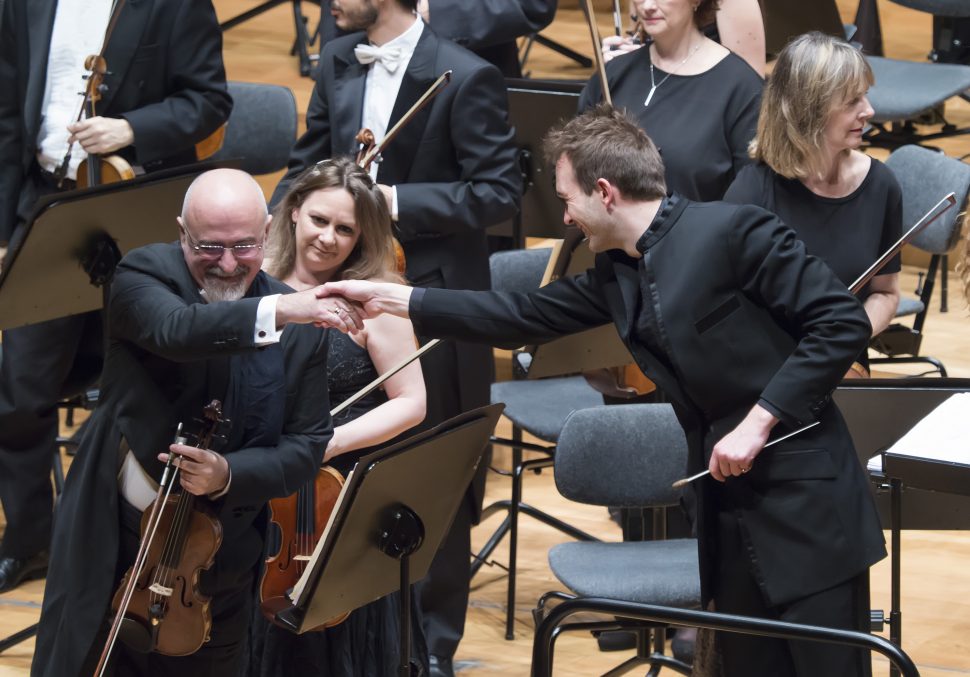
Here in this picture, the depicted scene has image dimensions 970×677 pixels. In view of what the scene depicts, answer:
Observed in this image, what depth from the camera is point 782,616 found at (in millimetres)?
2525

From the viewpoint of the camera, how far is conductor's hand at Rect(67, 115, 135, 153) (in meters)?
3.73

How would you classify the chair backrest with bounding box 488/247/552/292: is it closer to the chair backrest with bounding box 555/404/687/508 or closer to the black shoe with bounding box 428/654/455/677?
the chair backrest with bounding box 555/404/687/508

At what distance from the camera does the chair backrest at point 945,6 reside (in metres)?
5.65

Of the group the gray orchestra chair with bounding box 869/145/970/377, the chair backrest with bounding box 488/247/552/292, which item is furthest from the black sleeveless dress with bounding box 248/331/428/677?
the gray orchestra chair with bounding box 869/145/970/377

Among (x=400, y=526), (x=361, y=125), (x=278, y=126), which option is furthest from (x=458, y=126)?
(x=278, y=126)

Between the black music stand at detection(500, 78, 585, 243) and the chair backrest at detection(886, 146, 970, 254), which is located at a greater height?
the black music stand at detection(500, 78, 585, 243)

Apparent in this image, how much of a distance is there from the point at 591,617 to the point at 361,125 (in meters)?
1.33

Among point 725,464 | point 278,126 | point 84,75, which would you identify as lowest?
point 278,126

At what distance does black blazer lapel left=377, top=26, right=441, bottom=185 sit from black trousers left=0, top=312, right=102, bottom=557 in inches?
37.4

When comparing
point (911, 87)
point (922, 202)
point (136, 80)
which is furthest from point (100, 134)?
point (911, 87)

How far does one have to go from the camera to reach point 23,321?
3.12 meters

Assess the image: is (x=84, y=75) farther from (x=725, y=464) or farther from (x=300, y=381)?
(x=725, y=464)

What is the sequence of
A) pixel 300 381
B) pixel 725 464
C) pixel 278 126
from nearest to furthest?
pixel 725 464
pixel 300 381
pixel 278 126

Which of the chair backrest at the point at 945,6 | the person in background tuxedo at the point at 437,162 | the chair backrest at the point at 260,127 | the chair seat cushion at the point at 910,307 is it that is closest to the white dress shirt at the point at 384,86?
the person in background tuxedo at the point at 437,162
